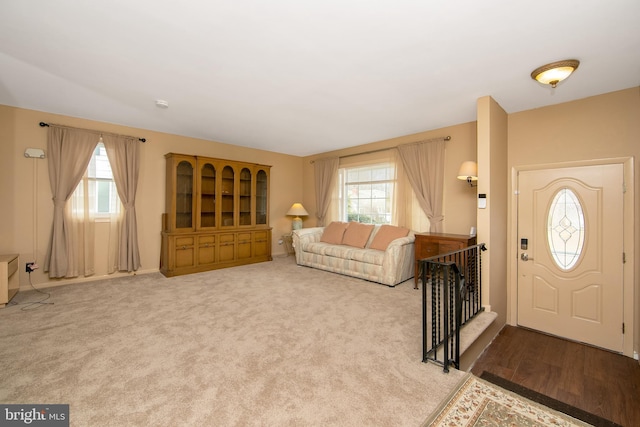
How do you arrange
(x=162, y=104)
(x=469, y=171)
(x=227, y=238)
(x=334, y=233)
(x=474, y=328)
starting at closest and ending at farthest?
1. (x=474, y=328)
2. (x=162, y=104)
3. (x=469, y=171)
4. (x=227, y=238)
5. (x=334, y=233)

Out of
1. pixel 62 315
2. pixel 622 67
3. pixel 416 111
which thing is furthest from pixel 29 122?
pixel 622 67

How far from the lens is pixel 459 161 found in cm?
418

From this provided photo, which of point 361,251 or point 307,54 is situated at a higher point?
point 307,54

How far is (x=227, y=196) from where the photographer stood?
5309 mm

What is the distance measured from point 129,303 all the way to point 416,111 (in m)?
4.43

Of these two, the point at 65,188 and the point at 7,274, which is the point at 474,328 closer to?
the point at 7,274

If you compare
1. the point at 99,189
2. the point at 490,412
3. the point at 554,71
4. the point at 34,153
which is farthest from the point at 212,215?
the point at 554,71

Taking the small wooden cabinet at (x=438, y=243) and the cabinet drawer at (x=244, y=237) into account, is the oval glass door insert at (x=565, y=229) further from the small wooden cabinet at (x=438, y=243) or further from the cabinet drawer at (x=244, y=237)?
the cabinet drawer at (x=244, y=237)

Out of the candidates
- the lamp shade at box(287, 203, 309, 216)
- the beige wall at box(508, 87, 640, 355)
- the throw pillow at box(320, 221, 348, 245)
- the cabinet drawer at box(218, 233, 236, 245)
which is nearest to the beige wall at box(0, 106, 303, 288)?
the cabinet drawer at box(218, 233, 236, 245)

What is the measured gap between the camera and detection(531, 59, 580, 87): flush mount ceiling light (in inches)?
90.9

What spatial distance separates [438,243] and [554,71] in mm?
2214

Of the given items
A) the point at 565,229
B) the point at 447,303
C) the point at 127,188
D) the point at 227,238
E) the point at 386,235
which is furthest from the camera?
the point at 227,238

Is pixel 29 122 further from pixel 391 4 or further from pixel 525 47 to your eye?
pixel 525 47

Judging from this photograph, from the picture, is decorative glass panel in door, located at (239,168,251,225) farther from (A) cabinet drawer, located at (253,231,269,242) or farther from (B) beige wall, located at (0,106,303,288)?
(B) beige wall, located at (0,106,303,288)
